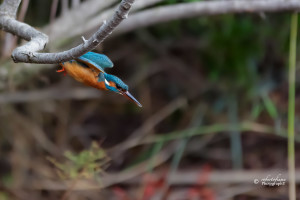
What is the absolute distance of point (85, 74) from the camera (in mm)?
686

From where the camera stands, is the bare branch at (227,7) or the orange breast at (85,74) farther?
the bare branch at (227,7)

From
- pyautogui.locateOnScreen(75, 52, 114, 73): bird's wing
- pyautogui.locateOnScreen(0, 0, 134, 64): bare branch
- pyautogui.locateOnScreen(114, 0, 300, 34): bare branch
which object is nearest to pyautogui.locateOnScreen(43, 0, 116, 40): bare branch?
pyautogui.locateOnScreen(114, 0, 300, 34): bare branch

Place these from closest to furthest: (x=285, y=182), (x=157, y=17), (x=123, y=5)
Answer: (x=123, y=5)
(x=157, y=17)
(x=285, y=182)

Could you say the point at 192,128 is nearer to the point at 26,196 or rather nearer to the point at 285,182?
the point at 285,182

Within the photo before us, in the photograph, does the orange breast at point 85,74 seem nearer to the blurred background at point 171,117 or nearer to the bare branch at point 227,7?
the bare branch at point 227,7

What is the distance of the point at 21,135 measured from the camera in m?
2.18

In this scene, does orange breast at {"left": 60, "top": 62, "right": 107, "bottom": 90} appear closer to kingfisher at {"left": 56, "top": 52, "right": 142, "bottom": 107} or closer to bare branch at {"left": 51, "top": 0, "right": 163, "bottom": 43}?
kingfisher at {"left": 56, "top": 52, "right": 142, "bottom": 107}

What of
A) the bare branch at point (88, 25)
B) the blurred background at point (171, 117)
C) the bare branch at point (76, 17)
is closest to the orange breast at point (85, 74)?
the bare branch at point (88, 25)

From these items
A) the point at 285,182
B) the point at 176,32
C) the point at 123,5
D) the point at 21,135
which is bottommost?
the point at 123,5

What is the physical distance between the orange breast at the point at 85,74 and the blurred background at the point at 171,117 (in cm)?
119

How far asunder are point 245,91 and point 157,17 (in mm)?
954

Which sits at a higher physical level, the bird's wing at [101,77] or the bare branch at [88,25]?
the bare branch at [88,25]

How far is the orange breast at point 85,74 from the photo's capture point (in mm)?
681

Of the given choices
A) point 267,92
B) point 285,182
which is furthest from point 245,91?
point 285,182
